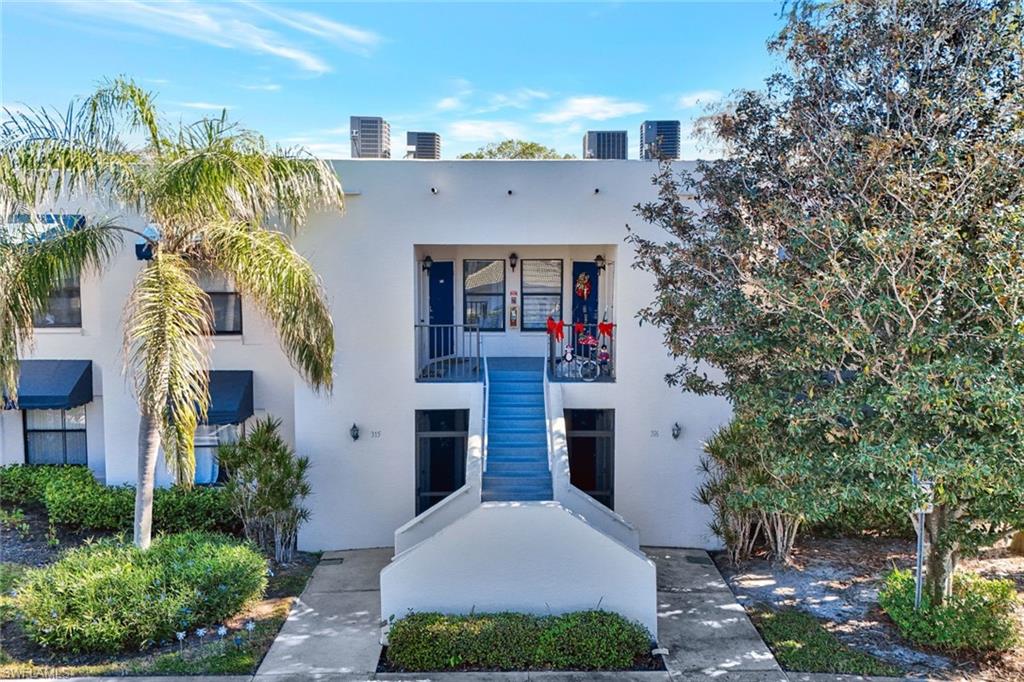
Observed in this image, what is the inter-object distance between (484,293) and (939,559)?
992cm

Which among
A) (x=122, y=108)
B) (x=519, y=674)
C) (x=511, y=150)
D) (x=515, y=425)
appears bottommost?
(x=519, y=674)

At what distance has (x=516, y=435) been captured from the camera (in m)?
12.6

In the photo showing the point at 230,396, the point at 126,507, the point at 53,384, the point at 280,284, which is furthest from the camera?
the point at 53,384

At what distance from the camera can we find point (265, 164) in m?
10.3

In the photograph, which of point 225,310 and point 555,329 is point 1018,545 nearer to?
point 555,329

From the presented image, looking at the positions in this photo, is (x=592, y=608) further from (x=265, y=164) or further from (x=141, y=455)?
(x=265, y=164)

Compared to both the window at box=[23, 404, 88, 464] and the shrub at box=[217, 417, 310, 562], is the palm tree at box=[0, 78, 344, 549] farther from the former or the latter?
the window at box=[23, 404, 88, 464]

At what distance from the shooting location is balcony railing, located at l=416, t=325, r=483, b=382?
1367 cm

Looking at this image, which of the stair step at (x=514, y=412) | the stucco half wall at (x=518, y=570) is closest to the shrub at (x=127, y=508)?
the stucco half wall at (x=518, y=570)

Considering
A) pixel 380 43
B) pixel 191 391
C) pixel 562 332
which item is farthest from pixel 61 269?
pixel 562 332

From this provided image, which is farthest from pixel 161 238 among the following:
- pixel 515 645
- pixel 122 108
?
pixel 515 645

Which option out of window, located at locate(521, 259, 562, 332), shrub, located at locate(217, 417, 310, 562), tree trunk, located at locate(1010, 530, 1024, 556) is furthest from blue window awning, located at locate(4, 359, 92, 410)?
tree trunk, located at locate(1010, 530, 1024, 556)

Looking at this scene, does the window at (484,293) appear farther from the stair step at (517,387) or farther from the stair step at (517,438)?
the stair step at (517,438)

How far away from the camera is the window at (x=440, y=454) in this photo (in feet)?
44.9
